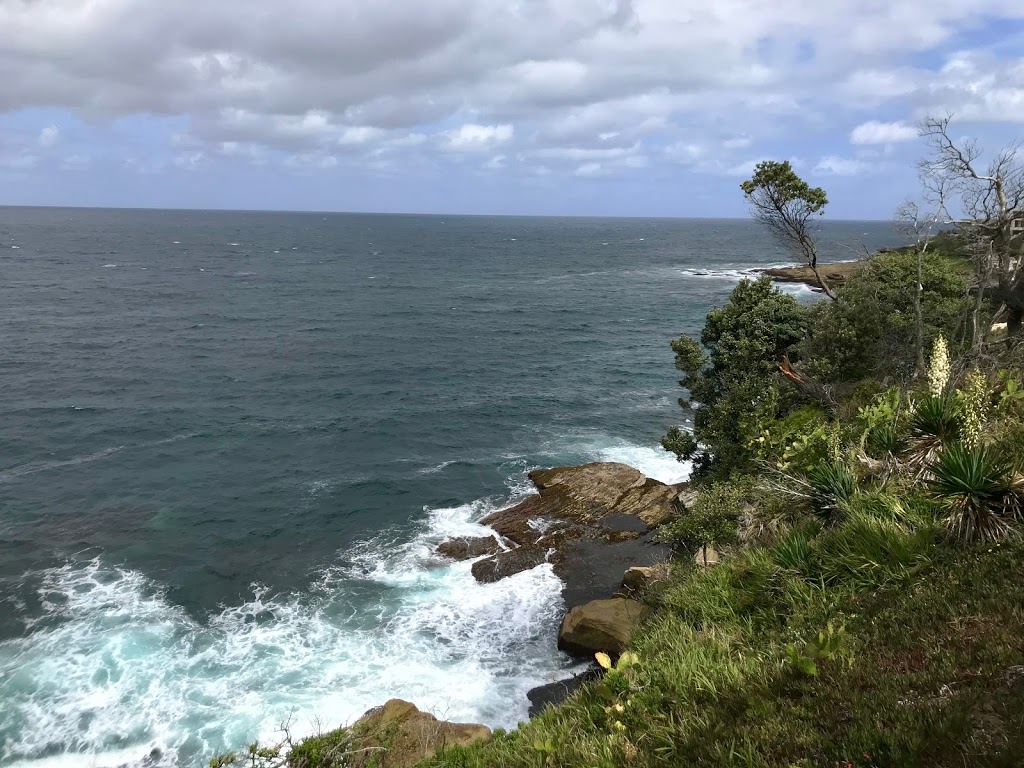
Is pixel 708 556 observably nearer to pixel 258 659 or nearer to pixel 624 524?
pixel 624 524

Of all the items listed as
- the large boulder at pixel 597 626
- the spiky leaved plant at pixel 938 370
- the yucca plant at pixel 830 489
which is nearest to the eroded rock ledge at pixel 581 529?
the large boulder at pixel 597 626

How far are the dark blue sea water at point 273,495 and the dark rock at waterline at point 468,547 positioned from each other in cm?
71

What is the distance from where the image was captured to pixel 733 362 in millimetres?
28250

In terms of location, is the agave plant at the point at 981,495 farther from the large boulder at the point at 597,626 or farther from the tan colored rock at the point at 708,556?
the large boulder at the point at 597,626

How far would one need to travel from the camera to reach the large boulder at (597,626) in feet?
63.2

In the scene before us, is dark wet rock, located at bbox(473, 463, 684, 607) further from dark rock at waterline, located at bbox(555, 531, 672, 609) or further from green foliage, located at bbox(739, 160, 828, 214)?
green foliage, located at bbox(739, 160, 828, 214)

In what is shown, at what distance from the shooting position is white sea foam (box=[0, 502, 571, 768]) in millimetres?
17641

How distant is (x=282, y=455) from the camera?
35.3 m

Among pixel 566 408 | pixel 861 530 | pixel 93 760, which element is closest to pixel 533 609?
pixel 93 760

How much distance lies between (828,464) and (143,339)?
59367 mm

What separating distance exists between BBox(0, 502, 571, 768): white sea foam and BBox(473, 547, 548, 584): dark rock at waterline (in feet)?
1.67

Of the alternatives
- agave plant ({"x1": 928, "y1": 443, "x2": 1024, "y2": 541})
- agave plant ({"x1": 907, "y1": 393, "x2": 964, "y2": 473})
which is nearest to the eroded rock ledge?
agave plant ({"x1": 907, "y1": 393, "x2": 964, "y2": 473})

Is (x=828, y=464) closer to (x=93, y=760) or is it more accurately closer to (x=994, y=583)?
(x=994, y=583)

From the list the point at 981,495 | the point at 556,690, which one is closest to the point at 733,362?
the point at 556,690
